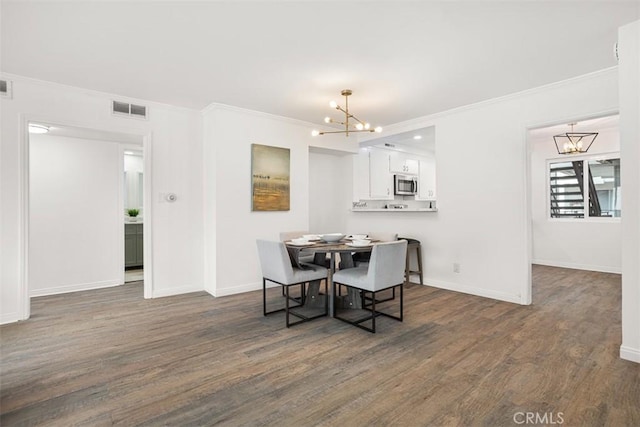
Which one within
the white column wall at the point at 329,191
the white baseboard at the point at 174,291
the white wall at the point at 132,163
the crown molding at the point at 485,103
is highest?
the crown molding at the point at 485,103

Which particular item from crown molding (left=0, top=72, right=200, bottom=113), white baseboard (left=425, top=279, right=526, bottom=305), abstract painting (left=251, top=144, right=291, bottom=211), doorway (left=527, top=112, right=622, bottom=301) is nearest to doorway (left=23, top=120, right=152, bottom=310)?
crown molding (left=0, top=72, right=200, bottom=113)

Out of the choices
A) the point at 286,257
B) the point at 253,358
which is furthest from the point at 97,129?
the point at 253,358

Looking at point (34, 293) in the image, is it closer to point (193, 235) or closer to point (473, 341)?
point (193, 235)

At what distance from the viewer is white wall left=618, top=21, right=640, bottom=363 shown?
2.25 m

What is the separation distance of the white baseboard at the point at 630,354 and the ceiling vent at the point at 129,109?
5.23 meters

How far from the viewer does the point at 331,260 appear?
3270 mm

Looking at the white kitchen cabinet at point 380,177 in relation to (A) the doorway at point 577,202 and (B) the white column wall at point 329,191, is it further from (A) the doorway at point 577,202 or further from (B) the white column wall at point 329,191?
(A) the doorway at point 577,202

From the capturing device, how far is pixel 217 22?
90.0 inches

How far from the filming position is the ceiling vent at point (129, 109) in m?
3.75

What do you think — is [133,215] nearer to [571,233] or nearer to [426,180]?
[426,180]

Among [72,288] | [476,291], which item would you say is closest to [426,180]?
[476,291]

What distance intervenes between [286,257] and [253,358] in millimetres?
949

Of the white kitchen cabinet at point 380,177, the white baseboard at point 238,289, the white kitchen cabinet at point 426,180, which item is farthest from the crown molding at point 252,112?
the white kitchen cabinet at point 426,180

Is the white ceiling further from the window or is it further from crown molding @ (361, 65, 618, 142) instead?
the window
